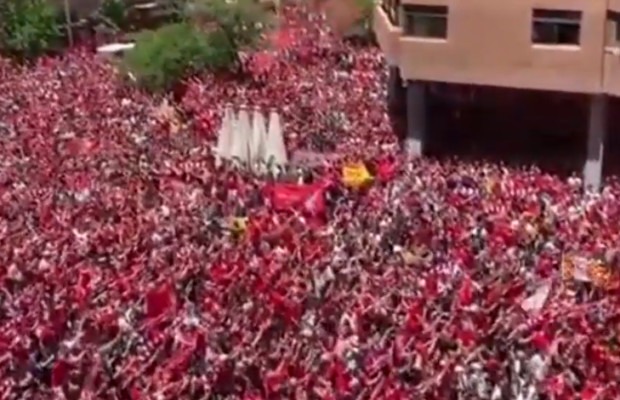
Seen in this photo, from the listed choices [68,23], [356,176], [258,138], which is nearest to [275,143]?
[258,138]

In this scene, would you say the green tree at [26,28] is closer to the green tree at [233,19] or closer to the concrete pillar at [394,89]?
the green tree at [233,19]

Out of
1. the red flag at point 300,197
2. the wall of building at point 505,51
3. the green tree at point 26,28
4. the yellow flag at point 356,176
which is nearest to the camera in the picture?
Result: the red flag at point 300,197

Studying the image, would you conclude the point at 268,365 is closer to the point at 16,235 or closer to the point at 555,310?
the point at 555,310

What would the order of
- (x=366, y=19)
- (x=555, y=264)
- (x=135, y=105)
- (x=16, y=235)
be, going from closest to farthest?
1. (x=555, y=264)
2. (x=16, y=235)
3. (x=135, y=105)
4. (x=366, y=19)

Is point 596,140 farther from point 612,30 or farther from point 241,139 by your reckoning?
point 241,139

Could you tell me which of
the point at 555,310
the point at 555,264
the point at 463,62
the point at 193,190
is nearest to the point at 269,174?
the point at 193,190

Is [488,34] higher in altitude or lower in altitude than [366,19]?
higher

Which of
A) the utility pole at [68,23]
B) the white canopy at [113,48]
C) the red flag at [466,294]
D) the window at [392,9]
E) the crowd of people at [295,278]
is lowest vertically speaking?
the white canopy at [113,48]

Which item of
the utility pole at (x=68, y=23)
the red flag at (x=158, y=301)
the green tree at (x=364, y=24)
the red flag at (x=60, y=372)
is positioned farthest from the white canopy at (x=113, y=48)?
the red flag at (x=60, y=372)
